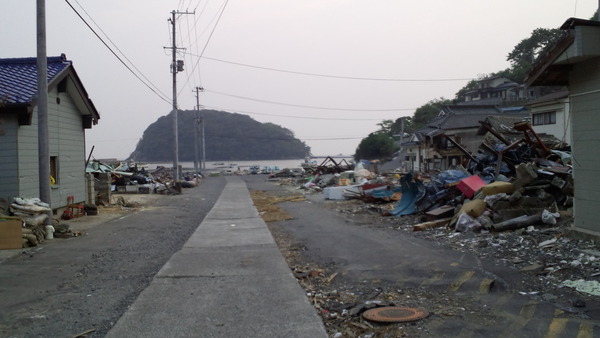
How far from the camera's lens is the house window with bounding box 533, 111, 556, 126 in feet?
102

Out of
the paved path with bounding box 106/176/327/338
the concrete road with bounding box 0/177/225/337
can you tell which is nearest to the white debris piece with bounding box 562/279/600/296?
the paved path with bounding box 106/176/327/338

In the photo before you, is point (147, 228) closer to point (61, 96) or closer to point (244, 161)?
point (61, 96)

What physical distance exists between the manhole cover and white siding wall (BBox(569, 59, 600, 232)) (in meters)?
4.79

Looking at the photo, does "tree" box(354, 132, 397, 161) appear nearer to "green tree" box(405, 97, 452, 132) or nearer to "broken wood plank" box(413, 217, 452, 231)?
"green tree" box(405, 97, 452, 132)

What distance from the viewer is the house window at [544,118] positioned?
102 ft

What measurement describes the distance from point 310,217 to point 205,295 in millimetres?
11116

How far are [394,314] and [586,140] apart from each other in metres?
5.55

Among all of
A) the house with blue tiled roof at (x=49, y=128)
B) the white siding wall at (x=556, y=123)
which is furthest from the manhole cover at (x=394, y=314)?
the white siding wall at (x=556, y=123)

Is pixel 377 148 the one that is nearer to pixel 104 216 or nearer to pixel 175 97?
pixel 175 97

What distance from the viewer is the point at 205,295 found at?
21.4 feet

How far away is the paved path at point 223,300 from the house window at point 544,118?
1068 inches

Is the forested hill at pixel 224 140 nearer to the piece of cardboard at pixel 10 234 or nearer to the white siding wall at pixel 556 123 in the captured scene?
the white siding wall at pixel 556 123

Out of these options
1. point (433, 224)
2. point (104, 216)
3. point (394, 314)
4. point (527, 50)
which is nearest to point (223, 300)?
point (394, 314)

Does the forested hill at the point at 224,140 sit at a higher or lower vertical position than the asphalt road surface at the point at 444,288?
higher
